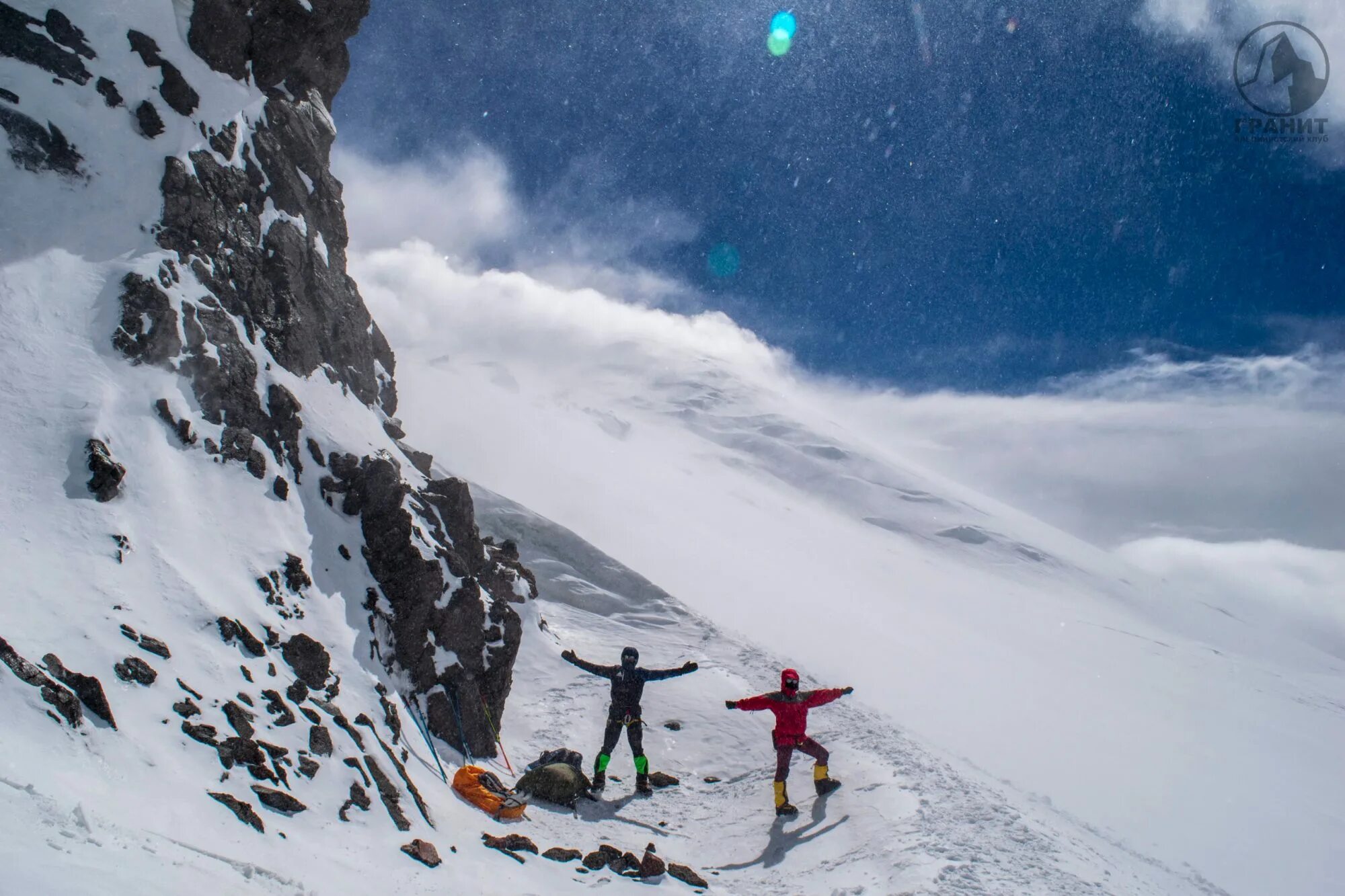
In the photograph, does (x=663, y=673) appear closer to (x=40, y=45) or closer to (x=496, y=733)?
(x=496, y=733)

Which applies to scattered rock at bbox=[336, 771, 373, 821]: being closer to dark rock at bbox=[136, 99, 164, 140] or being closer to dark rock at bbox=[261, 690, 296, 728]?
dark rock at bbox=[261, 690, 296, 728]

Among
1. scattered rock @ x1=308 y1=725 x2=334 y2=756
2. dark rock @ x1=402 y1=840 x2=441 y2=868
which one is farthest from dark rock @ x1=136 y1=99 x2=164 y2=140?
dark rock @ x1=402 y1=840 x2=441 y2=868

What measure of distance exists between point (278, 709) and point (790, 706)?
23.8 ft

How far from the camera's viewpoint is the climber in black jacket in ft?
41.7

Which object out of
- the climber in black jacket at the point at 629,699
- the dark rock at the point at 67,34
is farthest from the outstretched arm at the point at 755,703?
the dark rock at the point at 67,34

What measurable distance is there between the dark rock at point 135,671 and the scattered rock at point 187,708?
35 centimetres

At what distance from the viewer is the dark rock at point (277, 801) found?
280 inches

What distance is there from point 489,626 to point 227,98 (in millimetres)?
12861

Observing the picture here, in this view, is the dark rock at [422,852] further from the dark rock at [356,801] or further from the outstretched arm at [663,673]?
the outstretched arm at [663,673]

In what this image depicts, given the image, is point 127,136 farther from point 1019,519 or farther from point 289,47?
point 1019,519

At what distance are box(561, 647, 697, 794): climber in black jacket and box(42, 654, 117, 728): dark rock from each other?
6.99 m

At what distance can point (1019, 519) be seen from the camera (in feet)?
338

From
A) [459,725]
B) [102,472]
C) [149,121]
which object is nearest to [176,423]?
[102,472]

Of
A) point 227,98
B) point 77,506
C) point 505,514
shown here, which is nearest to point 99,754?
point 77,506
